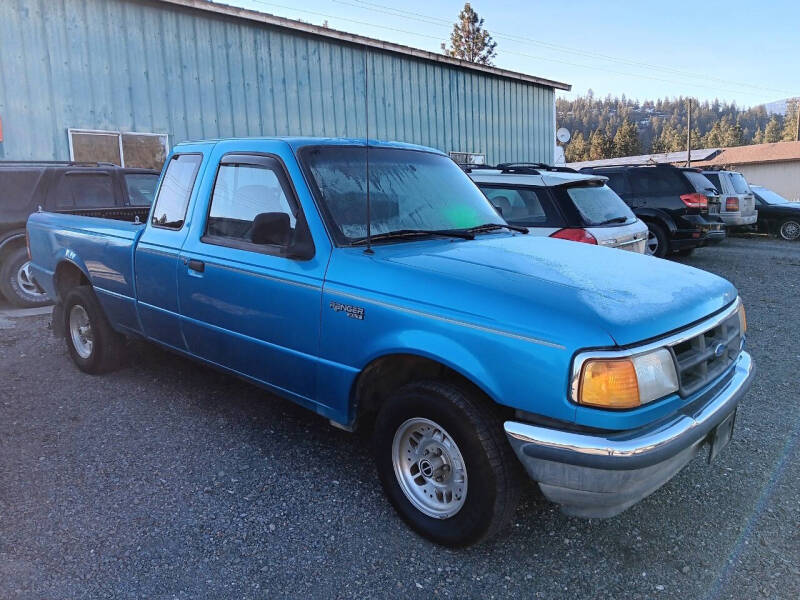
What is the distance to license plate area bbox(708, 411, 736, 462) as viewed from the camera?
270 centimetres

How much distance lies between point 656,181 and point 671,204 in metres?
0.67

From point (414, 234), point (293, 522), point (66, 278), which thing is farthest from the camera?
point (66, 278)

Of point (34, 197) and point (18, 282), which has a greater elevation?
point (34, 197)

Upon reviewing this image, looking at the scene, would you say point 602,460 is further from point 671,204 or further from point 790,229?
point 790,229

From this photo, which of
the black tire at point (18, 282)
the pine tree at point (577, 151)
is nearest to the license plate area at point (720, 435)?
the black tire at point (18, 282)

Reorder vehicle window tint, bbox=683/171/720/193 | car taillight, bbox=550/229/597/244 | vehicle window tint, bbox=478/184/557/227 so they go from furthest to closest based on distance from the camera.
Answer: vehicle window tint, bbox=683/171/720/193 → vehicle window tint, bbox=478/184/557/227 → car taillight, bbox=550/229/597/244

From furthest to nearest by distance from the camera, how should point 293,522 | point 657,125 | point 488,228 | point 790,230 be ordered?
point 657,125
point 790,230
point 488,228
point 293,522

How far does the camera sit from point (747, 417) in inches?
168

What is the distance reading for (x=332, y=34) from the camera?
1316cm

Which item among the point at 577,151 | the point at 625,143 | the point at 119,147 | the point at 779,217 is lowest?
the point at 779,217

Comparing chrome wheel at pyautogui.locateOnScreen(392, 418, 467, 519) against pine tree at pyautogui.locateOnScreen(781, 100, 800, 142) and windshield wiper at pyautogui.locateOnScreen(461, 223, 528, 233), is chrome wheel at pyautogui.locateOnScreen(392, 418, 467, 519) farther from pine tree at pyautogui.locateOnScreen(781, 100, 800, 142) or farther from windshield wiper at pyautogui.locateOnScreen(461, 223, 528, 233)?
pine tree at pyautogui.locateOnScreen(781, 100, 800, 142)

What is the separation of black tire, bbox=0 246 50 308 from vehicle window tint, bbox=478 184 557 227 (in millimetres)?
6213

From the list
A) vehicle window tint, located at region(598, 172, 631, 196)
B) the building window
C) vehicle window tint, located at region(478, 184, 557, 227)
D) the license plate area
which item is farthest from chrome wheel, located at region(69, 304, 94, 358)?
vehicle window tint, located at region(598, 172, 631, 196)

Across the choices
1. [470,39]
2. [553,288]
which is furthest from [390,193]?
[470,39]
